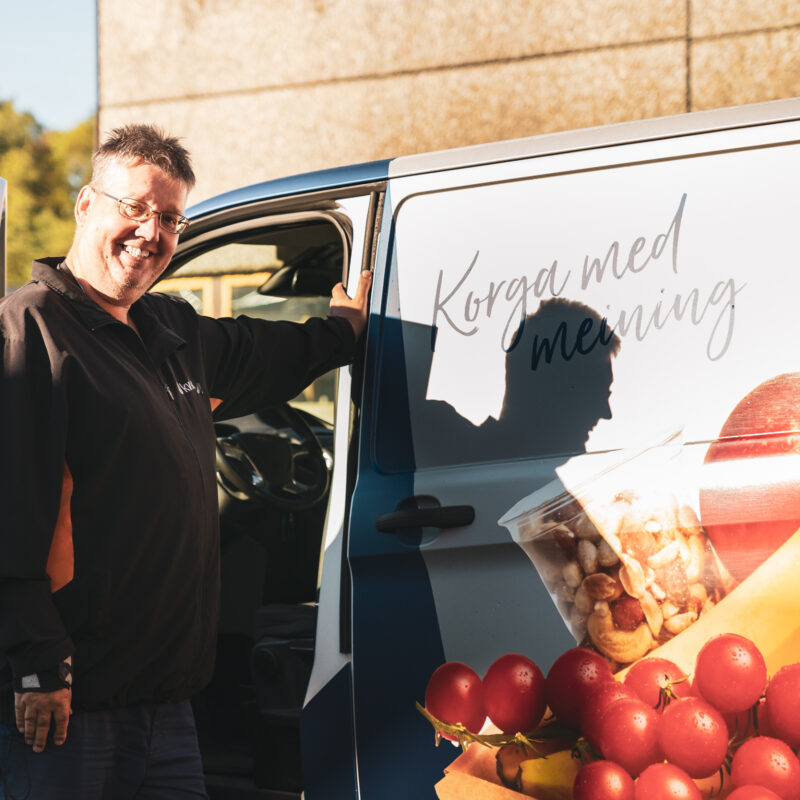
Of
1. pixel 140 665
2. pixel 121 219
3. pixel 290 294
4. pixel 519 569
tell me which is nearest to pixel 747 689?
pixel 519 569

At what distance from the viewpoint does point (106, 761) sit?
1.74 meters

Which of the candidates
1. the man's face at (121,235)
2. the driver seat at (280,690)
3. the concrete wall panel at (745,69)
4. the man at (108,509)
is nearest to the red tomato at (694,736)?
the man at (108,509)

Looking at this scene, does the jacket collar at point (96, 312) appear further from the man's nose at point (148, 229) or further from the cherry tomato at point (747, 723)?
the cherry tomato at point (747, 723)

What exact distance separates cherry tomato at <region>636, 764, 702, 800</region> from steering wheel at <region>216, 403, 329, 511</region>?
1.46 meters

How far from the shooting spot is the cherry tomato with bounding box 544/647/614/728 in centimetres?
175

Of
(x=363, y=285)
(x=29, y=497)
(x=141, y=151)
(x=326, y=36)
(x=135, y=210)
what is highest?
(x=326, y=36)

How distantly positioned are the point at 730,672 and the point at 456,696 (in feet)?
1.67

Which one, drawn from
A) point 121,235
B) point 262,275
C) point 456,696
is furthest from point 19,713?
point 262,275

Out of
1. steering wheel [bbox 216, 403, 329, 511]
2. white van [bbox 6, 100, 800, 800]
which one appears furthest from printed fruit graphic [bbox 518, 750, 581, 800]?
steering wheel [bbox 216, 403, 329, 511]

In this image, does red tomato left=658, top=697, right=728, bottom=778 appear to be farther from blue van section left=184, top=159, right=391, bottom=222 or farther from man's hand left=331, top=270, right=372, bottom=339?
blue van section left=184, top=159, right=391, bottom=222

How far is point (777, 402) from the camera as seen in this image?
172 centimetres

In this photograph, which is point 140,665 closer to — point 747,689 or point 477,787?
point 477,787

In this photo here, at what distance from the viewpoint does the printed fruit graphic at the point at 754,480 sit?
1674mm

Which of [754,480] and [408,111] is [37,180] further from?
[754,480]
